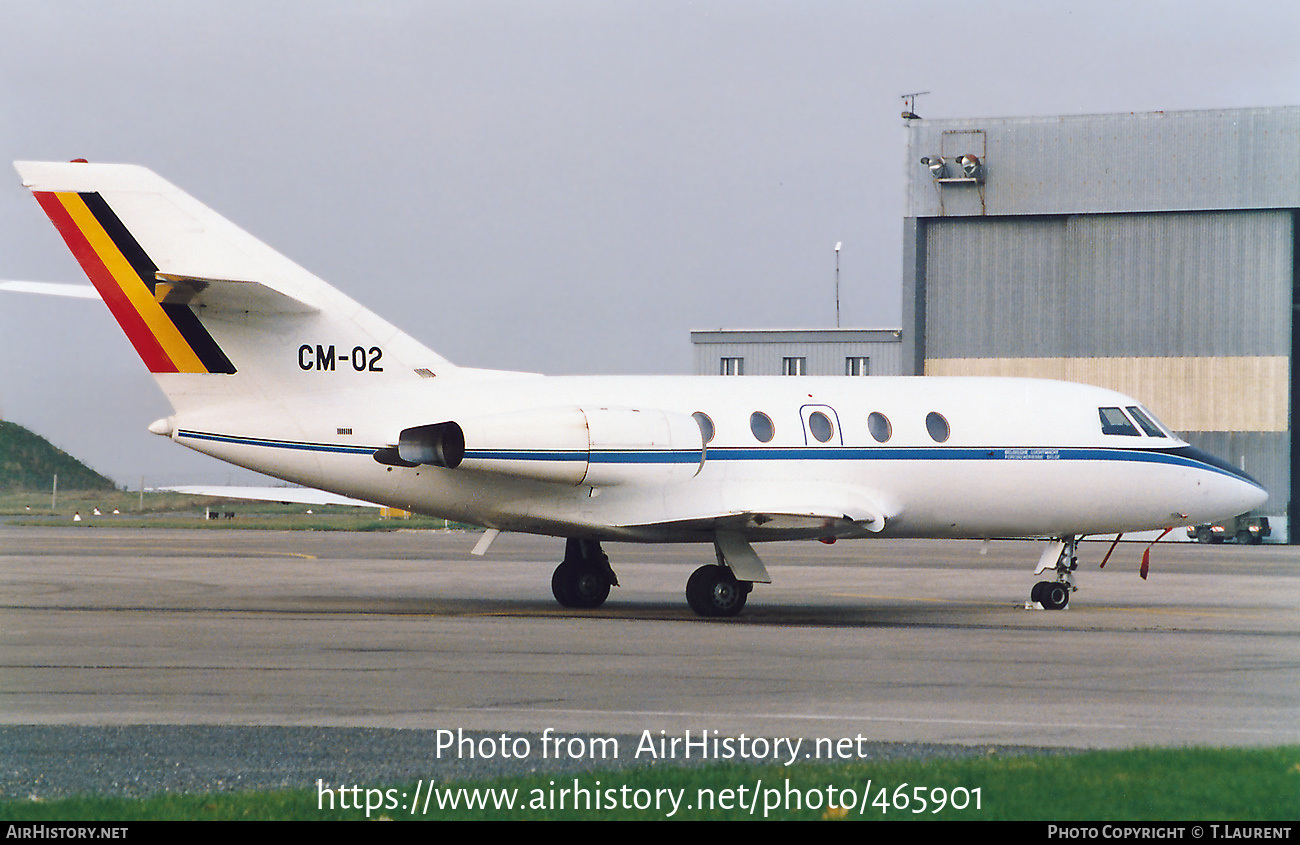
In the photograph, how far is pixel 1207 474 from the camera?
2155cm

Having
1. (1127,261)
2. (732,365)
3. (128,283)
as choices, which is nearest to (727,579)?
(128,283)

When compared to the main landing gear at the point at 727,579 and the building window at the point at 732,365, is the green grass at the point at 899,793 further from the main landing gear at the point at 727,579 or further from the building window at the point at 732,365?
the building window at the point at 732,365

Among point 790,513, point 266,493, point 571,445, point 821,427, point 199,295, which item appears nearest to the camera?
point 199,295

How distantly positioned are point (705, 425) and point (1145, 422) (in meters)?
7.08

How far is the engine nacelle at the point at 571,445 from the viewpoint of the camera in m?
18.0

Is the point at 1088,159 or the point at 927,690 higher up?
the point at 1088,159

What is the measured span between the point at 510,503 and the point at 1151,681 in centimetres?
883

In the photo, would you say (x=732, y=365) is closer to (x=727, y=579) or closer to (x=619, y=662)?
(x=727, y=579)

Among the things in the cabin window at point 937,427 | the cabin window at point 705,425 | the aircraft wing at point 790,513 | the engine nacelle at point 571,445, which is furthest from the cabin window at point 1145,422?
the engine nacelle at point 571,445

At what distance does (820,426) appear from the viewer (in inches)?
786

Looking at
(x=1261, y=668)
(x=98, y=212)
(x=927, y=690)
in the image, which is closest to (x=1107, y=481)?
(x=1261, y=668)

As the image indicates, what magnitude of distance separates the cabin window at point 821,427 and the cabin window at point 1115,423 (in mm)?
4443

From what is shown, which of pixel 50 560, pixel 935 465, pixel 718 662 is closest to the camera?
pixel 718 662
